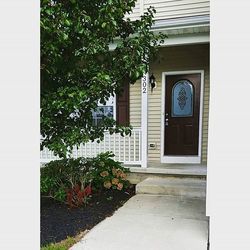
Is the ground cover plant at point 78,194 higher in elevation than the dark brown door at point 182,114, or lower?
lower

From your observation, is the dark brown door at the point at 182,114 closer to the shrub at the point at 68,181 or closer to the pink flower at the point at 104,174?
the pink flower at the point at 104,174

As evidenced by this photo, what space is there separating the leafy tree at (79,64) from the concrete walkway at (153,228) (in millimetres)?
1112

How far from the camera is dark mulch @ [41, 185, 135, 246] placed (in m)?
3.22

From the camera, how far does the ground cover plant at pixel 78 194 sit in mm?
3453

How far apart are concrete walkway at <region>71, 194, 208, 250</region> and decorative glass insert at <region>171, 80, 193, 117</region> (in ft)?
8.03

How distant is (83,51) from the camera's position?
10.6 ft

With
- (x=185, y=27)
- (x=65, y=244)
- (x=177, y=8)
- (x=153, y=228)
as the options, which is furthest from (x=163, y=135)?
(x=65, y=244)

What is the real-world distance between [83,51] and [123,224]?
87.3 inches

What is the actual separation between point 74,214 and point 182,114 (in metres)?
3.54

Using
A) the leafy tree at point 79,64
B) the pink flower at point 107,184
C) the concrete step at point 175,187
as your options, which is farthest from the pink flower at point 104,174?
the leafy tree at point 79,64

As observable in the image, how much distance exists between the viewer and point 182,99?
625cm

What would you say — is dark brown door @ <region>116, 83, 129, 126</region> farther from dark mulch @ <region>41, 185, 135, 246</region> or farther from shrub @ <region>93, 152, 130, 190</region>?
dark mulch @ <region>41, 185, 135, 246</region>
